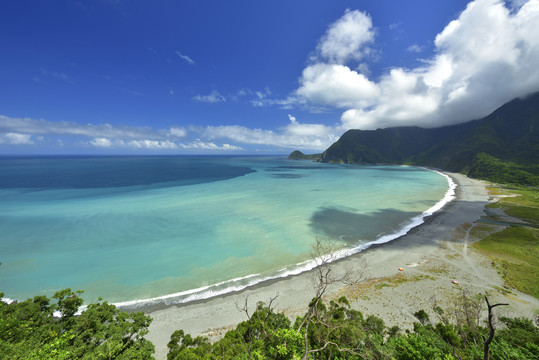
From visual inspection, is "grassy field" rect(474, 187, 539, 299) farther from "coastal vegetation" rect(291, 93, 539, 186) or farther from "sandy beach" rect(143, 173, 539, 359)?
"coastal vegetation" rect(291, 93, 539, 186)

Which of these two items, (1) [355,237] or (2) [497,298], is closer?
(2) [497,298]

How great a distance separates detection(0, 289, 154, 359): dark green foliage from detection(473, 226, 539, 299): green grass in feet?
125

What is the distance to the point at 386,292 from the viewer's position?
21359 mm

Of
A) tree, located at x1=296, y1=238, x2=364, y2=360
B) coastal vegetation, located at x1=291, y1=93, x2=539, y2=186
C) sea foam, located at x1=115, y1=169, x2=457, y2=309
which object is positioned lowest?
sea foam, located at x1=115, y1=169, x2=457, y2=309

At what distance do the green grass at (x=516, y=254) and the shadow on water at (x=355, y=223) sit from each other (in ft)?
44.8

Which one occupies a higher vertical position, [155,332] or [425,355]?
[425,355]

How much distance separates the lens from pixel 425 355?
1080cm

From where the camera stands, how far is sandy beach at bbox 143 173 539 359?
1831cm

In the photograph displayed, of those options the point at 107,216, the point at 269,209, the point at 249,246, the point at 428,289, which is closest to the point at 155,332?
the point at 249,246

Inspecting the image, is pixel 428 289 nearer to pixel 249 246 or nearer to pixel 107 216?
pixel 249 246

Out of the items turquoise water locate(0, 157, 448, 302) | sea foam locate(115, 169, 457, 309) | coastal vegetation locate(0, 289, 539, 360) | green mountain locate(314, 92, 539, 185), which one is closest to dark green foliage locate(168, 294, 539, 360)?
coastal vegetation locate(0, 289, 539, 360)

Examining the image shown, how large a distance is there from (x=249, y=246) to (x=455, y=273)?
2903 cm

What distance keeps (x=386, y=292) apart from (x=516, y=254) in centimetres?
2461

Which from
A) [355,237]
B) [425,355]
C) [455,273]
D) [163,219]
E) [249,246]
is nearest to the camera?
[425,355]
